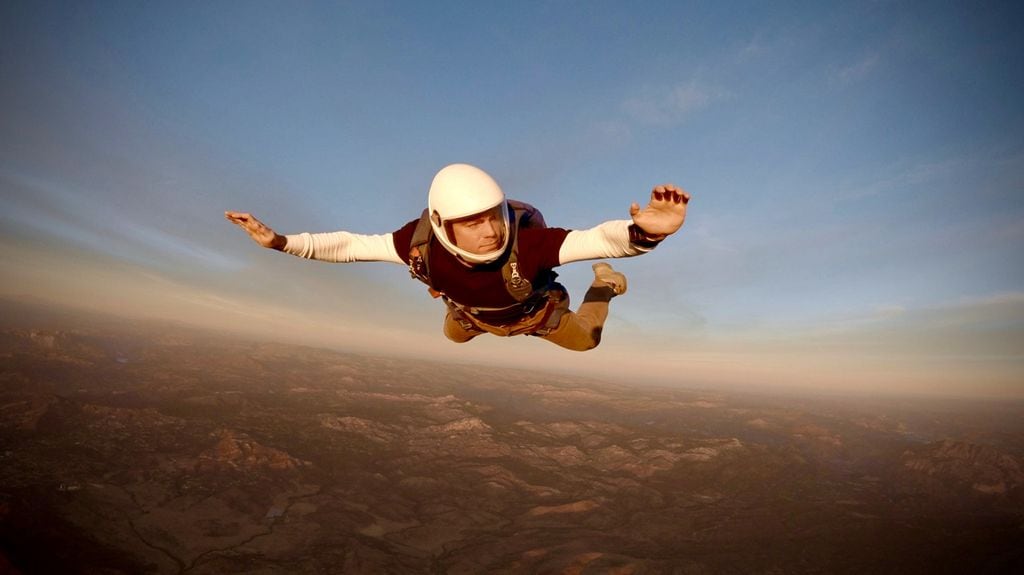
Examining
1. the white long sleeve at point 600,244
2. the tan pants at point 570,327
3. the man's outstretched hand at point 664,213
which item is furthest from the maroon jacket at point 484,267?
the man's outstretched hand at point 664,213

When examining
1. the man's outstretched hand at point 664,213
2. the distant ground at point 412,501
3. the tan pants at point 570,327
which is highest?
the man's outstretched hand at point 664,213

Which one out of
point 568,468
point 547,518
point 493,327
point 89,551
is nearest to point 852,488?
point 568,468

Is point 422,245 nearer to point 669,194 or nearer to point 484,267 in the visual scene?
point 484,267

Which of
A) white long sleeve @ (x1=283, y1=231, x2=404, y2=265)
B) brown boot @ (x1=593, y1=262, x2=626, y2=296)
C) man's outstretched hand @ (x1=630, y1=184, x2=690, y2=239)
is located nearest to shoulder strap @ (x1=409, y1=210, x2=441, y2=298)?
white long sleeve @ (x1=283, y1=231, x2=404, y2=265)

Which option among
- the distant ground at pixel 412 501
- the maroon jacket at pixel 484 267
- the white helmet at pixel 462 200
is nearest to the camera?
the white helmet at pixel 462 200

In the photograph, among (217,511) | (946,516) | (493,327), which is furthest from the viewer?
(946,516)

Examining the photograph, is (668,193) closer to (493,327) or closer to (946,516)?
(493,327)

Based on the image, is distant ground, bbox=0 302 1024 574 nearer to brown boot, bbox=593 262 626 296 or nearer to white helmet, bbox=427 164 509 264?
brown boot, bbox=593 262 626 296

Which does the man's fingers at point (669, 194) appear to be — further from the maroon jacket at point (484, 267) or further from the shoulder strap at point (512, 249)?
the shoulder strap at point (512, 249)
